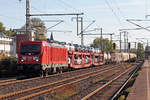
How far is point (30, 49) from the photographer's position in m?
22.9

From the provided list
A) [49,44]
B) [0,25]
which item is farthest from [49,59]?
[0,25]

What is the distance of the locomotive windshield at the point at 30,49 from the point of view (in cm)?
2281

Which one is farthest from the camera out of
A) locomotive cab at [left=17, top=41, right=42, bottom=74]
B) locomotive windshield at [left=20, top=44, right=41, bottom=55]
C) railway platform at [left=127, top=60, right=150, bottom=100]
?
locomotive windshield at [left=20, top=44, right=41, bottom=55]

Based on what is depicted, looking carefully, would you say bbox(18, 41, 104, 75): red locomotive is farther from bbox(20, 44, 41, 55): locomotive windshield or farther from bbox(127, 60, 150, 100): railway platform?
bbox(127, 60, 150, 100): railway platform

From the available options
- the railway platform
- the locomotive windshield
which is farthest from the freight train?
the railway platform

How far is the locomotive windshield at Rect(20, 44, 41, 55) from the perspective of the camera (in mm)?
22812

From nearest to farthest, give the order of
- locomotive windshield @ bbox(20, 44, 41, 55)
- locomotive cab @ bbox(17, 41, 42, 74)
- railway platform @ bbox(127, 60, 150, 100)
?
railway platform @ bbox(127, 60, 150, 100) → locomotive cab @ bbox(17, 41, 42, 74) → locomotive windshield @ bbox(20, 44, 41, 55)

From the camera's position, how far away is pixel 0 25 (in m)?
102

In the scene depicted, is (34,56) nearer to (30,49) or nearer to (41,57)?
(41,57)

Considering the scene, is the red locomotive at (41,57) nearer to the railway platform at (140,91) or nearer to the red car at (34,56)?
the red car at (34,56)

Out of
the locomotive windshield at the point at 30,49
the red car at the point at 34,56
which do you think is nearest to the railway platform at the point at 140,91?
the red car at the point at 34,56

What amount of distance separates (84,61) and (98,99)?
28.4 metres

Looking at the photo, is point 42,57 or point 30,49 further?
point 30,49

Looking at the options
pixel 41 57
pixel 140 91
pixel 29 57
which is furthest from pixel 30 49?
pixel 140 91
